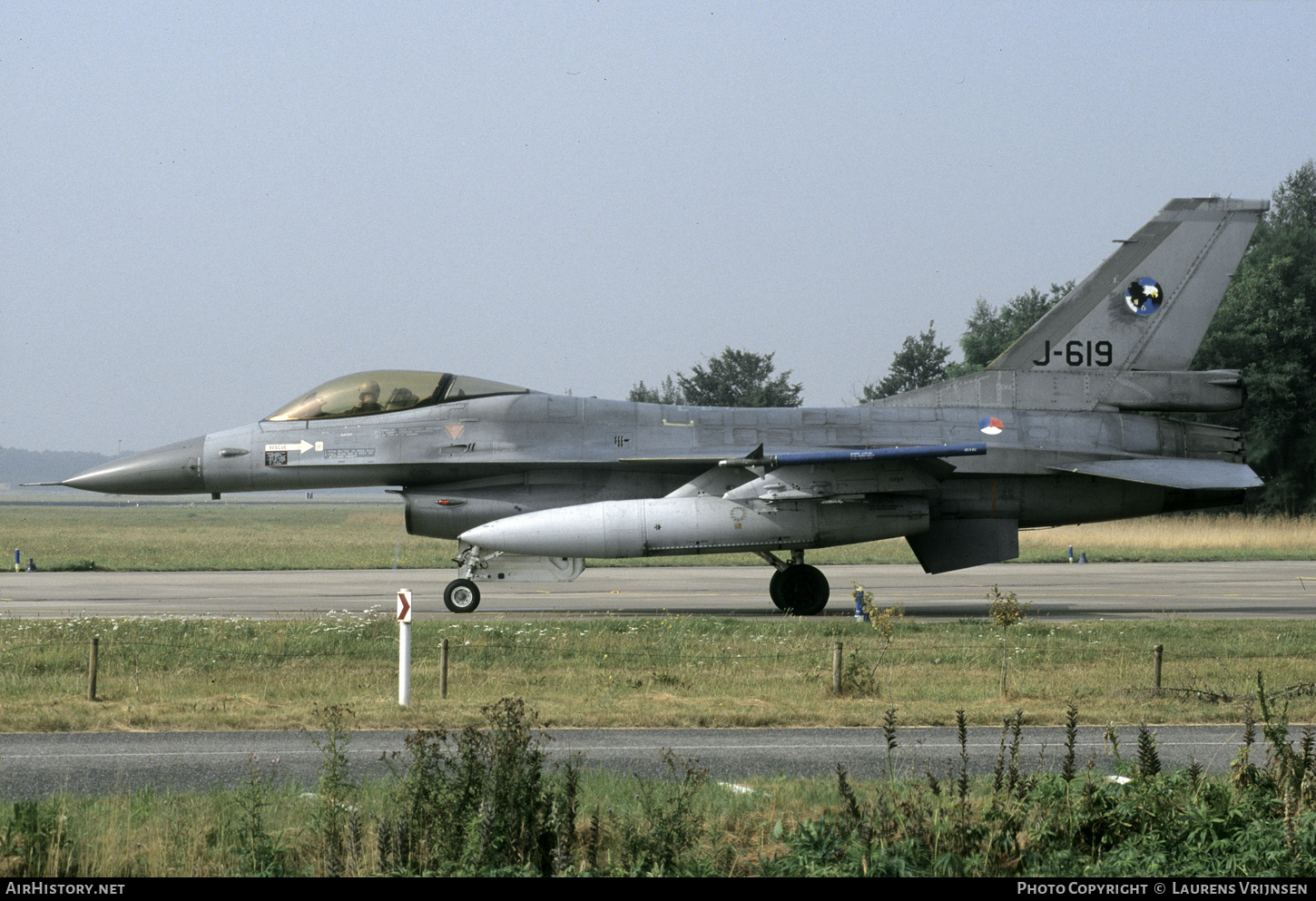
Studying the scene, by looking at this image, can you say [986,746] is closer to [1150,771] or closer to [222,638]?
[1150,771]

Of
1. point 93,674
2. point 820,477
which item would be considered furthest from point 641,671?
point 820,477

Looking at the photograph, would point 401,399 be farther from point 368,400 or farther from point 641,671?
point 641,671

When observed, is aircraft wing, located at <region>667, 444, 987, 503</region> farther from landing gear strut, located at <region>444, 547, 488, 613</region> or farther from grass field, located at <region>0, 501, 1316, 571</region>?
grass field, located at <region>0, 501, 1316, 571</region>

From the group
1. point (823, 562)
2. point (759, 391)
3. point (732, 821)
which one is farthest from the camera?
point (759, 391)

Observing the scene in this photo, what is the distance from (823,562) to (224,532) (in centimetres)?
3704

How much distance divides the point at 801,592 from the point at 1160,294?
7871 millimetres

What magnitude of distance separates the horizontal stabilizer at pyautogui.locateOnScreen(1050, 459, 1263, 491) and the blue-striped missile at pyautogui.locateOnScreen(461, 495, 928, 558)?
2.90 m

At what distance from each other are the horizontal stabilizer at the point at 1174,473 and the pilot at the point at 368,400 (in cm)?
1109

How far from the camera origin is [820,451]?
18.8 m

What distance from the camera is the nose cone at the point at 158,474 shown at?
1944cm

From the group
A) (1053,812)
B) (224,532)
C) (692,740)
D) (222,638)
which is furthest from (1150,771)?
(224,532)

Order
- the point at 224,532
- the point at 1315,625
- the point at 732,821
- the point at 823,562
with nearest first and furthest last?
the point at 732,821 < the point at 1315,625 < the point at 823,562 < the point at 224,532

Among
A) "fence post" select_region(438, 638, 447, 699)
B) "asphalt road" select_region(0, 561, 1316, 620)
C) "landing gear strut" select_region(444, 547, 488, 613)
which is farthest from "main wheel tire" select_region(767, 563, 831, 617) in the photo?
"fence post" select_region(438, 638, 447, 699)

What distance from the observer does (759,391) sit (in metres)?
69.2
